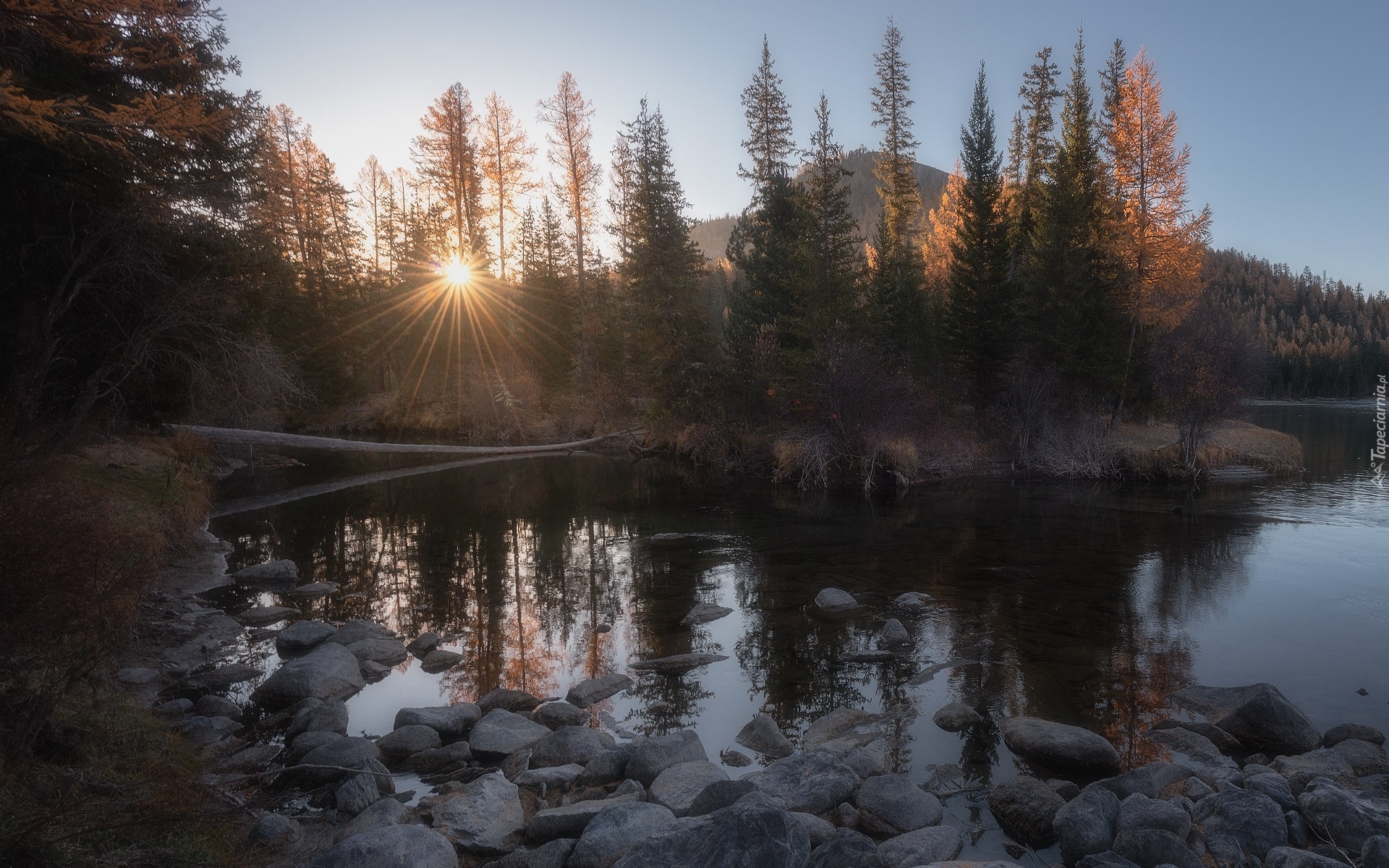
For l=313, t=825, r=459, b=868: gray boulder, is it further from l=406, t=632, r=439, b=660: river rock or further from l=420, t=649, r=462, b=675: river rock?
l=406, t=632, r=439, b=660: river rock

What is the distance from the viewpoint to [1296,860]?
4422 mm

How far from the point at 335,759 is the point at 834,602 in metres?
7.08

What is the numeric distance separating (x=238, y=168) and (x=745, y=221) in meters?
25.2

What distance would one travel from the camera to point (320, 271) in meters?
37.5

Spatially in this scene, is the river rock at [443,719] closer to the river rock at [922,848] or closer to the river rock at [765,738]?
the river rock at [765,738]

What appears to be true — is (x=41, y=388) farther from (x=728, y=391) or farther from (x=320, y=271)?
(x=320, y=271)

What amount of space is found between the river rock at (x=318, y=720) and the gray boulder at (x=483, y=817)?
1878 millimetres

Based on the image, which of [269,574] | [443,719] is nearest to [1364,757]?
[443,719]

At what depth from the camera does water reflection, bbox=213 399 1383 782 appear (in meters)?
7.88

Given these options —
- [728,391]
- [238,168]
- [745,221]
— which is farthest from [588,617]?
[745,221]

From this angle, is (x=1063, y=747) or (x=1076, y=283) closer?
(x=1063, y=747)

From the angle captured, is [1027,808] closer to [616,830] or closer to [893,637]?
[616,830]

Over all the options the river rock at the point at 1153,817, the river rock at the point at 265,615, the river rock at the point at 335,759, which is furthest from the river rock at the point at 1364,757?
the river rock at the point at 265,615

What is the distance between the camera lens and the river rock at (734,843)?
432 centimetres
